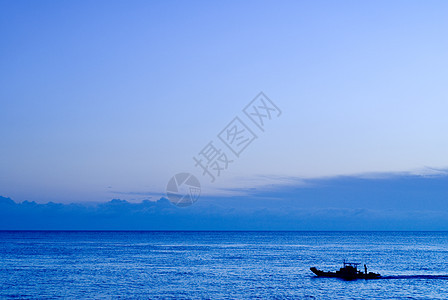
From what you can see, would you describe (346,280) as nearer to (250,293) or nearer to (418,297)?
(418,297)

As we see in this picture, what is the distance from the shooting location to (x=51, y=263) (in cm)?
9069

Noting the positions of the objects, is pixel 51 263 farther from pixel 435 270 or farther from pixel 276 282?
pixel 435 270

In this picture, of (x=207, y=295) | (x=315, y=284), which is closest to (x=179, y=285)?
(x=207, y=295)

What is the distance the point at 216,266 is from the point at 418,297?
38994mm

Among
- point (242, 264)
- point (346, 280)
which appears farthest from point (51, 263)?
point (346, 280)

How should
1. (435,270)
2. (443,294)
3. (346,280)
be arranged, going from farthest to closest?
(435,270) < (346,280) < (443,294)

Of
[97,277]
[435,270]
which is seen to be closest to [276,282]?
[97,277]

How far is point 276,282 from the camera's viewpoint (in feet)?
215

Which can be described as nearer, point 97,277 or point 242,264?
point 97,277

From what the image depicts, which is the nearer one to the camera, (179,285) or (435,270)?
(179,285)

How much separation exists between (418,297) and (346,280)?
13079 mm

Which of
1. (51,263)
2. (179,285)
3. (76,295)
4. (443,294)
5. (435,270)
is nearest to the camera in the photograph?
(76,295)

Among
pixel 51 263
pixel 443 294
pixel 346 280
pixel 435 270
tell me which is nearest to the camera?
pixel 443 294

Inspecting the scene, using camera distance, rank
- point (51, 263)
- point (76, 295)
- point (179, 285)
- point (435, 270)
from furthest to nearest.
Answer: point (51, 263), point (435, 270), point (179, 285), point (76, 295)
